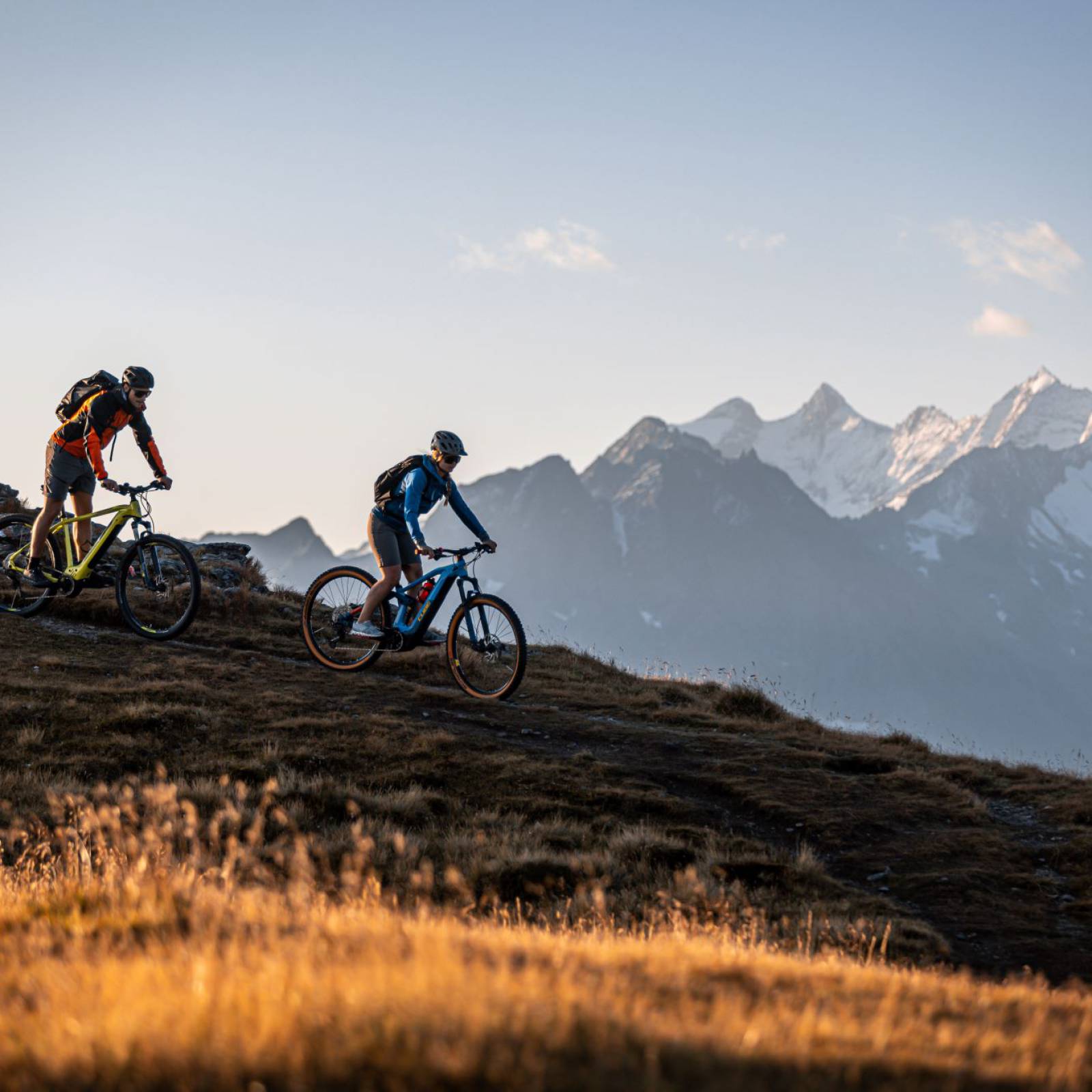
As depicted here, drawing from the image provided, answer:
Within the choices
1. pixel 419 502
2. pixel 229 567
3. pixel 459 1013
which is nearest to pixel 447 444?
pixel 419 502

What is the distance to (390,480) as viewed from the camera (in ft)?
46.5

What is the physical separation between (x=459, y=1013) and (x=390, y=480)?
37.6ft

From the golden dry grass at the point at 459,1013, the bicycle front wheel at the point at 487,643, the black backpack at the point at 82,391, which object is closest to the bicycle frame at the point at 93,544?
the black backpack at the point at 82,391

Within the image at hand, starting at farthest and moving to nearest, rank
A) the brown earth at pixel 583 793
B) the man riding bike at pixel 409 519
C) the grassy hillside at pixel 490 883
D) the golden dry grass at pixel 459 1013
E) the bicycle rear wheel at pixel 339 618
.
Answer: the bicycle rear wheel at pixel 339 618
the man riding bike at pixel 409 519
the brown earth at pixel 583 793
the grassy hillside at pixel 490 883
the golden dry grass at pixel 459 1013

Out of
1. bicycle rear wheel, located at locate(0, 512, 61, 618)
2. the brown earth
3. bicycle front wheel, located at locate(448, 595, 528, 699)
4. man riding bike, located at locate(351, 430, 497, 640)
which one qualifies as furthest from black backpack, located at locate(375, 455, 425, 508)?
bicycle rear wheel, located at locate(0, 512, 61, 618)

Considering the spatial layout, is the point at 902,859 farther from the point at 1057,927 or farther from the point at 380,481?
the point at 380,481

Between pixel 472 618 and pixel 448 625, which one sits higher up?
pixel 472 618

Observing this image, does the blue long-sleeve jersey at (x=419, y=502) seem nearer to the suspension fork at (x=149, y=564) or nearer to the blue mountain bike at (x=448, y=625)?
the blue mountain bike at (x=448, y=625)

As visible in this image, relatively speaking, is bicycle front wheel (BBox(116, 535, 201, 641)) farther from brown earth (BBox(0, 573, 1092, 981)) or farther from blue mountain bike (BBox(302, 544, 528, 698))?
blue mountain bike (BBox(302, 544, 528, 698))

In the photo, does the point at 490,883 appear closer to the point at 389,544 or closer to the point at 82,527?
the point at 389,544

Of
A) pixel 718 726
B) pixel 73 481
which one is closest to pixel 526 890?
pixel 718 726

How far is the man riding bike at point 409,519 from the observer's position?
1355 centimetres

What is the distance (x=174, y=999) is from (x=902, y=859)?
788cm

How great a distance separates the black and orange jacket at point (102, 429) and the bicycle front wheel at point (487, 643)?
4765 millimetres
